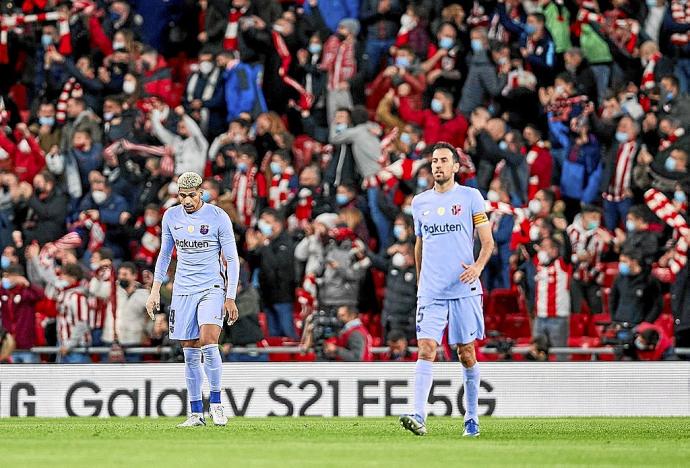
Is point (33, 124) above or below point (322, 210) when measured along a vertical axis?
above

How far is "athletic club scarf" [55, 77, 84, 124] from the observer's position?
24.5m

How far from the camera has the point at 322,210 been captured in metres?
21.5

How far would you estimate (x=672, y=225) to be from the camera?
1944 centimetres

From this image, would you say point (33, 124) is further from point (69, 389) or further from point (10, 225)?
point (69, 389)

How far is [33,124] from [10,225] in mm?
2441

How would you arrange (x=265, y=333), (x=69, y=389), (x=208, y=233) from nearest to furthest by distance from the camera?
(x=208, y=233) → (x=69, y=389) → (x=265, y=333)

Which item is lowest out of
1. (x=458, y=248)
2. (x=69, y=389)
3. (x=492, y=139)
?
(x=69, y=389)

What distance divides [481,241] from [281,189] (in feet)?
32.7

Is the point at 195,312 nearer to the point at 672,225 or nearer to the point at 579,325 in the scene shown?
the point at 579,325

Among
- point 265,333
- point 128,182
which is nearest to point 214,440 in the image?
point 265,333

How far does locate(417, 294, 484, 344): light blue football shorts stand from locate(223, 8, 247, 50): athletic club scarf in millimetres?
12752

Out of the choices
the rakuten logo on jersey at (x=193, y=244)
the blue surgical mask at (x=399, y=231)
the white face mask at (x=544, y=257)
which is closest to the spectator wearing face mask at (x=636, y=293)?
the white face mask at (x=544, y=257)

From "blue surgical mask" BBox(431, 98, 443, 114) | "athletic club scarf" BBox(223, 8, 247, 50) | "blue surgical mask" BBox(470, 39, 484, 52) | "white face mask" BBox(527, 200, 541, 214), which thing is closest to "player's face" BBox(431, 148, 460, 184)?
"white face mask" BBox(527, 200, 541, 214)

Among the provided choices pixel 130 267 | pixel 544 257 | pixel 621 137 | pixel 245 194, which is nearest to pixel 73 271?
pixel 130 267
